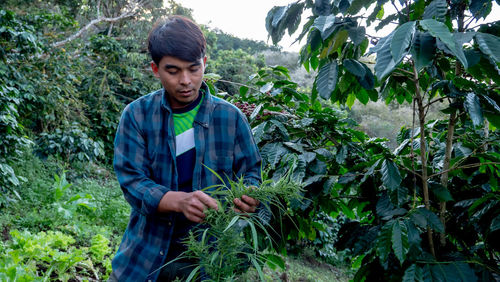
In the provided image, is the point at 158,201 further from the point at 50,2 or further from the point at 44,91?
the point at 50,2

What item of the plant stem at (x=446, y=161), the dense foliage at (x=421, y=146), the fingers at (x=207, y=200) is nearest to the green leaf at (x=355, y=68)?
the dense foliage at (x=421, y=146)

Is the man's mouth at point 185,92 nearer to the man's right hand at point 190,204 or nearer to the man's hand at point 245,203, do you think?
the man's right hand at point 190,204

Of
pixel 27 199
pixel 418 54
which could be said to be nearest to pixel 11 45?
pixel 27 199

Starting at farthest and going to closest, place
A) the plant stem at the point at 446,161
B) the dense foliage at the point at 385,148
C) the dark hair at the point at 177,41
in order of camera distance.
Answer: the plant stem at the point at 446,161 → the dense foliage at the point at 385,148 → the dark hair at the point at 177,41

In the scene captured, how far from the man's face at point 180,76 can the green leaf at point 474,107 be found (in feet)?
2.96

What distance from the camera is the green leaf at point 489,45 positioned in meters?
1.06

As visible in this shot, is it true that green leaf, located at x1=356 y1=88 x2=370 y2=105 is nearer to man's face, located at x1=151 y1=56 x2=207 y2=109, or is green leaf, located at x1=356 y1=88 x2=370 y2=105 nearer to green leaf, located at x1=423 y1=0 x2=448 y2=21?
green leaf, located at x1=423 y1=0 x2=448 y2=21

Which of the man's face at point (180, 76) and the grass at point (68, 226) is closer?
the man's face at point (180, 76)

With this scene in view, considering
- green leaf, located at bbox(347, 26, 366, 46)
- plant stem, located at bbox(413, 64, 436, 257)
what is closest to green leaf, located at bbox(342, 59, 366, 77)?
green leaf, located at bbox(347, 26, 366, 46)

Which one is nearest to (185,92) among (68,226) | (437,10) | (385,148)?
(437,10)

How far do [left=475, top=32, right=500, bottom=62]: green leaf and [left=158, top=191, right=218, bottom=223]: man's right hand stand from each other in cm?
83

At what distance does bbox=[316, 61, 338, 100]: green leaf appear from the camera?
1419 millimetres

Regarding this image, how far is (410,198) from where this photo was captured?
5.69 ft

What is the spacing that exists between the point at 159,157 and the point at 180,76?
11.0 inches
